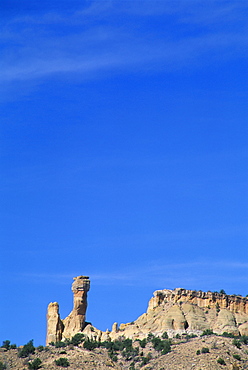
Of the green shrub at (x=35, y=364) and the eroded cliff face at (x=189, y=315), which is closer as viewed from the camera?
the green shrub at (x=35, y=364)

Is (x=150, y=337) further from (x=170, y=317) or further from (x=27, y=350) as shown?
(x=27, y=350)

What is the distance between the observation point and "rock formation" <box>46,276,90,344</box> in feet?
554

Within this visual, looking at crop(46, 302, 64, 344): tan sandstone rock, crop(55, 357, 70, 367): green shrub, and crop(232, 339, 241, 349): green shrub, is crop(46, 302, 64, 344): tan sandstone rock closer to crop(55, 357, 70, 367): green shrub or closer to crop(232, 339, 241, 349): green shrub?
crop(55, 357, 70, 367): green shrub

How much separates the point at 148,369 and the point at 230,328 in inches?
1267

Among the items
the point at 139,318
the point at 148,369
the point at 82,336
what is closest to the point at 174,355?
the point at 148,369

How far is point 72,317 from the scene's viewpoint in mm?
172125

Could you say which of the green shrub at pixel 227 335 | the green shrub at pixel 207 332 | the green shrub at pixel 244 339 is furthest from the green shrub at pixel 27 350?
the green shrub at pixel 244 339

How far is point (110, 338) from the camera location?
168 m

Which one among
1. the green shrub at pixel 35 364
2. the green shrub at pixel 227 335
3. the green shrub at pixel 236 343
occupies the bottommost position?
the green shrub at pixel 35 364

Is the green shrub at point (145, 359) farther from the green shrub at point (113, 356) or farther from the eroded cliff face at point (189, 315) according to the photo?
the eroded cliff face at point (189, 315)

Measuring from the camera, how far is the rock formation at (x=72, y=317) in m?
169

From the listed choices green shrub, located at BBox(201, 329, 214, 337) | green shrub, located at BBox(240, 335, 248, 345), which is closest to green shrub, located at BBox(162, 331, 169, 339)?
green shrub, located at BBox(201, 329, 214, 337)

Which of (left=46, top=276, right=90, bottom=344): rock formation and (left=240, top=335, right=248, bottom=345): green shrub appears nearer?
(left=240, top=335, right=248, bottom=345): green shrub

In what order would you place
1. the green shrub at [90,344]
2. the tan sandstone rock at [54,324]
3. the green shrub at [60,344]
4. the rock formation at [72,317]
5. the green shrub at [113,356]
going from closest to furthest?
the green shrub at [113,356], the green shrub at [60,344], the green shrub at [90,344], the tan sandstone rock at [54,324], the rock formation at [72,317]
